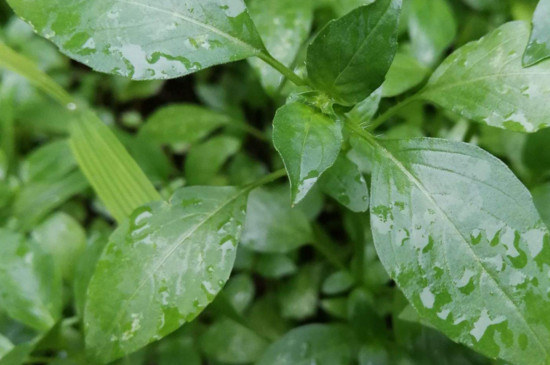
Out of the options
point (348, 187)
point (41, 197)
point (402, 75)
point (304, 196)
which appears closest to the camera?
point (304, 196)

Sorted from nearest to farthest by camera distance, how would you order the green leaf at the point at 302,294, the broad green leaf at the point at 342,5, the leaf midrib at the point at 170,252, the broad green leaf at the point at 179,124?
the leaf midrib at the point at 170,252 → the broad green leaf at the point at 342,5 → the green leaf at the point at 302,294 → the broad green leaf at the point at 179,124

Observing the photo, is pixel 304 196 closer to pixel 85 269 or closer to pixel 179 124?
pixel 85 269

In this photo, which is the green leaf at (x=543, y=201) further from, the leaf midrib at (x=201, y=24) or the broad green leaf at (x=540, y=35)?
the leaf midrib at (x=201, y=24)

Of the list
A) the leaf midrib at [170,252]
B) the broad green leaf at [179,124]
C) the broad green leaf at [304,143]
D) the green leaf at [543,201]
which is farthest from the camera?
the broad green leaf at [179,124]

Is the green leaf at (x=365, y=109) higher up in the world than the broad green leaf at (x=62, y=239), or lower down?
higher up

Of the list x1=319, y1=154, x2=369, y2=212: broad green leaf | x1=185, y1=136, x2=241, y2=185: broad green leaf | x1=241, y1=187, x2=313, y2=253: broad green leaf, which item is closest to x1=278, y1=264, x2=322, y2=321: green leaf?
x1=241, y1=187, x2=313, y2=253: broad green leaf

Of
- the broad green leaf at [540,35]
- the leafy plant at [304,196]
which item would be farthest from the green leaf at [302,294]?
the broad green leaf at [540,35]

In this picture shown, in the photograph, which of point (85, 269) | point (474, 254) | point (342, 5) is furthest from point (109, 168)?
point (474, 254)
